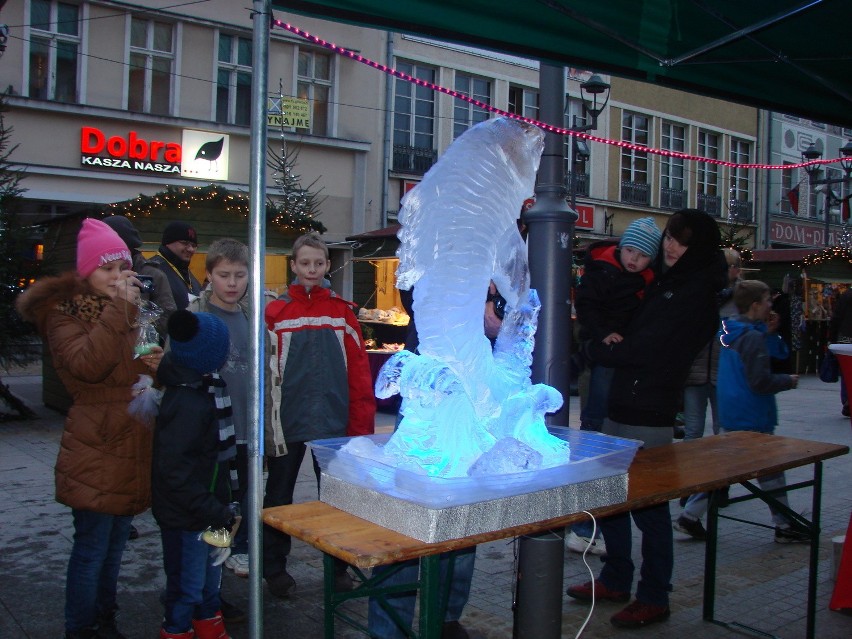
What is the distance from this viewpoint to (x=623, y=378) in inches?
144

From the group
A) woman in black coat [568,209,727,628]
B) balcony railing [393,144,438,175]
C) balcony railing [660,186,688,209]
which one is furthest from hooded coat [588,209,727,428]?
Result: balcony railing [660,186,688,209]

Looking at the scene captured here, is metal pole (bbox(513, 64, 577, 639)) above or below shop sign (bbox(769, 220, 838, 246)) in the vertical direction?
below

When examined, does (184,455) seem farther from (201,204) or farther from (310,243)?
(201,204)

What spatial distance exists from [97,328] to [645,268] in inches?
94.3

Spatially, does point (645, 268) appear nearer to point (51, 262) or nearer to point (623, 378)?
point (623, 378)

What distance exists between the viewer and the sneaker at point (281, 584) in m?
3.81

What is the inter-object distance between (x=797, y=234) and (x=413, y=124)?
1626 cm

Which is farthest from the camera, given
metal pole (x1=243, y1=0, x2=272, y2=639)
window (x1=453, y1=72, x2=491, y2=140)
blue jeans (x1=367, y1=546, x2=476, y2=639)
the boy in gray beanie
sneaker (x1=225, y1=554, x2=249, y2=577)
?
window (x1=453, y1=72, x2=491, y2=140)

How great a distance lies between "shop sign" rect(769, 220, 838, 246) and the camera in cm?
2710

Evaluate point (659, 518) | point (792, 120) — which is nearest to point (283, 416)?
point (659, 518)

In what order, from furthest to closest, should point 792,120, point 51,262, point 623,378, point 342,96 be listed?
point 792,120 < point 342,96 < point 51,262 < point 623,378

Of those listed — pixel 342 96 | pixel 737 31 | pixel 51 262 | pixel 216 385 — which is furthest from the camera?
pixel 342 96

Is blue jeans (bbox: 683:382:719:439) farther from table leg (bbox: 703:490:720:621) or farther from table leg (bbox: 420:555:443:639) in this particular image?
table leg (bbox: 420:555:443:639)

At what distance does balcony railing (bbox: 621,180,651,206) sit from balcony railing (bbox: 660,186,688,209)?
705 mm
